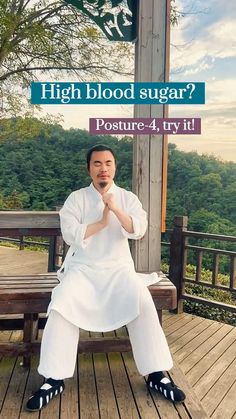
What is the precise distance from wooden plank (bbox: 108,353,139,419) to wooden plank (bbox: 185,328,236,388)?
443 millimetres

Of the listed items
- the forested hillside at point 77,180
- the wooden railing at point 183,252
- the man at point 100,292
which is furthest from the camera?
the forested hillside at point 77,180

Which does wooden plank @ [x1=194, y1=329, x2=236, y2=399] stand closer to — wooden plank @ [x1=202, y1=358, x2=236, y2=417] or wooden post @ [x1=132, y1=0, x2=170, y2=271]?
wooden plank @ [x1=202, y1=358, x2=236, y2=417]

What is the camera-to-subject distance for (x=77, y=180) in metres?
7.26

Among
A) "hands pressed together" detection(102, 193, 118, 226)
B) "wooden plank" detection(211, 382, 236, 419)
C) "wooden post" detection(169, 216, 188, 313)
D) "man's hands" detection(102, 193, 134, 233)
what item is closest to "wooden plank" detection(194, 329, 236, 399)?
"wooden plank" detection(211, 382, 236, 419)

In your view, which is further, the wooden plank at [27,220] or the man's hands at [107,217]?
the wooden plank at [27,220]

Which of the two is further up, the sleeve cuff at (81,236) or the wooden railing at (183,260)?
the sleeve cuff at (81,236)

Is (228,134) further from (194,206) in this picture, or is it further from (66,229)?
(66,229)

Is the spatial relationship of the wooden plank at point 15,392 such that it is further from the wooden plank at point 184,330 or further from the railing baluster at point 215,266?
the railing baluster at point 215,266

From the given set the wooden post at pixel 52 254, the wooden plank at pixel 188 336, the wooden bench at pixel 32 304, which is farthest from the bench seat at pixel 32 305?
the wooden post at pixel 52 254

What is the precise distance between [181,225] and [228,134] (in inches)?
154

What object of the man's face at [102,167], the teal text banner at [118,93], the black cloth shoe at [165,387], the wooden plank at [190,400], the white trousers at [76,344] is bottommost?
the wooden plank at [190,400]

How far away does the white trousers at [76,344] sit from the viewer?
1.85 metres

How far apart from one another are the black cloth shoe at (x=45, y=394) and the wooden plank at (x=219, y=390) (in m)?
0.77

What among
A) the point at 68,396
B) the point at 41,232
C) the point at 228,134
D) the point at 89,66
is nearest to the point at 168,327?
the point at 41,232
